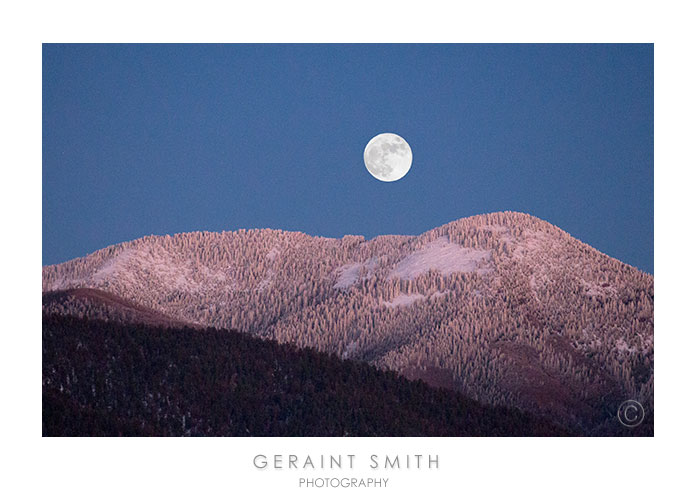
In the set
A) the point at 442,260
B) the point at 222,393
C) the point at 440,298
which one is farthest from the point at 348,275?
the point at 222,393

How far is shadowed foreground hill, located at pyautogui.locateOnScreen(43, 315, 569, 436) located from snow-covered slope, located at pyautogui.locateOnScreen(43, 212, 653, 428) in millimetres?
4972

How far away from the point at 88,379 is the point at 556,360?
21946 millimetres

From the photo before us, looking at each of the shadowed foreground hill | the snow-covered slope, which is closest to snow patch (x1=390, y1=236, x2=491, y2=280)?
the snow-covered slope

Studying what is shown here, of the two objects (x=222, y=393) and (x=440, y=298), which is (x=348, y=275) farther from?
(x=222, y=393)

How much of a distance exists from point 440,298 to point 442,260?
235 inches

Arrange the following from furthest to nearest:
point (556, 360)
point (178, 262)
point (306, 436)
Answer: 1. point (178, 262)
2. point (556, 360)
3. point (306, 436)

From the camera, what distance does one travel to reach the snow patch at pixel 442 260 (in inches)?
1951

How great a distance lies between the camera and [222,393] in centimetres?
2878

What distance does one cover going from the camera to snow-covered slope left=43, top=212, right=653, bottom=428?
37562mm

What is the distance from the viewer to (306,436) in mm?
26344

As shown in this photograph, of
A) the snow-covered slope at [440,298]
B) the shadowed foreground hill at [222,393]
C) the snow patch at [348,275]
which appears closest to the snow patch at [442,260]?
the snow-covered slope at [440,298]

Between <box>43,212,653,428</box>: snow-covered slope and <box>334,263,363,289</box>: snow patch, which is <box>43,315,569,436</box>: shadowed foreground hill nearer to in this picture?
<box>43,212,653,428</box>: snow-covered slope
